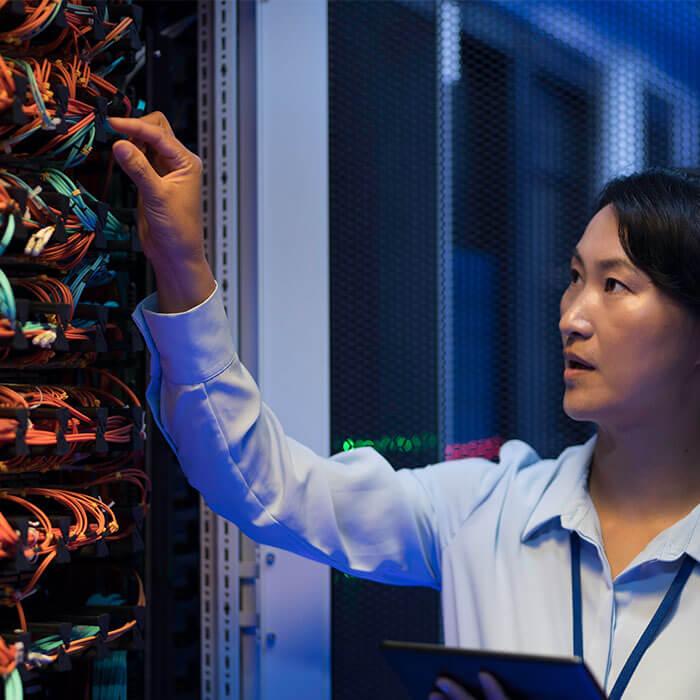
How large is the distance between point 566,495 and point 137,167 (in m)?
0.92

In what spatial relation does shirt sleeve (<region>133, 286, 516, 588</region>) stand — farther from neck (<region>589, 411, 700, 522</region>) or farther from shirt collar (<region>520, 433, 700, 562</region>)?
neck (<region>589, 411, 700, 522</region>)

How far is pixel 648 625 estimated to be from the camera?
1.53 meters

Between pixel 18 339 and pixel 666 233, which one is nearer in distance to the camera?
pixel 18 339

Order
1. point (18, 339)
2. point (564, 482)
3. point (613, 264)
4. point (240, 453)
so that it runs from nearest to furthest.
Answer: point (18, 339) → point (240, 453) → point (613, 264) → point (564, 482)

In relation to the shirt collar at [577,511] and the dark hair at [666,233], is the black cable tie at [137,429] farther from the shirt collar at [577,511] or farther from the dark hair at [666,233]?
the dark hair at [666,233]

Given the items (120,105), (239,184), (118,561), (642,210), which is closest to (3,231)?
(120,105)

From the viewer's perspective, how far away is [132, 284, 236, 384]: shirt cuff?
1.36 meters

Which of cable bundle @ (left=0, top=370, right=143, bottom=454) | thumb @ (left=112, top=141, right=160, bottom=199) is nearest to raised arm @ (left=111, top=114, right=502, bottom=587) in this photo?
thumb @ (left=112, top=141, right=160, bottom=199)

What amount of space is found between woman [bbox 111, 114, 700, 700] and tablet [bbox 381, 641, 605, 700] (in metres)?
0.38

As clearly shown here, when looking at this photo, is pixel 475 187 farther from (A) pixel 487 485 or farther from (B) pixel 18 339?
(B) pixel 18 339

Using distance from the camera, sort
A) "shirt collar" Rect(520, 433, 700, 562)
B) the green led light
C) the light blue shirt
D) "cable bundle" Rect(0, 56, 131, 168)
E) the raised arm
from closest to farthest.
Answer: "cable bundle" Rect(0, 56, 131, 168) → the raised arm → the light blue shirt → "shirt collar" Rect(520, 433, 700, 562) → the green led light

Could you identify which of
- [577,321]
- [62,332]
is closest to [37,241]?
[62,332]

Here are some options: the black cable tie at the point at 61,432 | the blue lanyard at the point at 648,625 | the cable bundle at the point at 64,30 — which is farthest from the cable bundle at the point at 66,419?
the blue lanyard at the point at 648,625

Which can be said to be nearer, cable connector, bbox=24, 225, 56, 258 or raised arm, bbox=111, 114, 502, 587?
cable connector, bbox=24, 225, 56, 258
